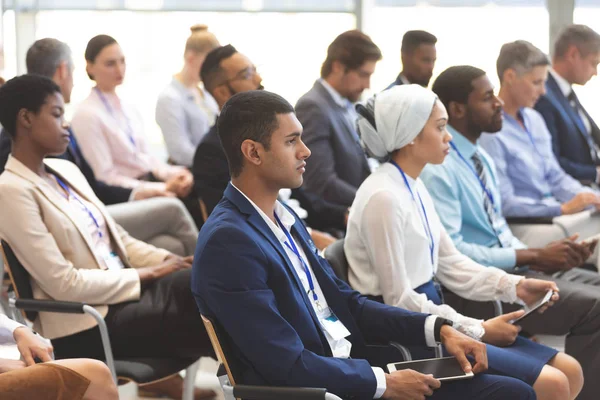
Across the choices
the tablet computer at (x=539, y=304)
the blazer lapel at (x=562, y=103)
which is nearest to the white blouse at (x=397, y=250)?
the tablet computer at (x=539, y=304)

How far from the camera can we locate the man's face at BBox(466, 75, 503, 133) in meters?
3.73

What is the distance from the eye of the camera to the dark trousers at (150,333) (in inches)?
123

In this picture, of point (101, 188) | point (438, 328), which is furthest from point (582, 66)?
point (438, 328)

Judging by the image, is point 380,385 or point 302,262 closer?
point 380,385

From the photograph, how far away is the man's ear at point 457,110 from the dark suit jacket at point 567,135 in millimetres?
1634

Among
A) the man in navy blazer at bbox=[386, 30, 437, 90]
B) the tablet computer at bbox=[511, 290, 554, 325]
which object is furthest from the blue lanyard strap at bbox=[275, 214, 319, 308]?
the man in navy blazer at bbox=[386, 30, 437, 90]

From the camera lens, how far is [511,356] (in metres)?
2.74

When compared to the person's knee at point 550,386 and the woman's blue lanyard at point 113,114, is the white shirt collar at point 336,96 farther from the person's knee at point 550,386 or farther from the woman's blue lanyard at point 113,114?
the person's knee at point 550,386

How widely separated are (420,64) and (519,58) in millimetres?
601

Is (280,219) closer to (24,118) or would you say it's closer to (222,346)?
(222,346)

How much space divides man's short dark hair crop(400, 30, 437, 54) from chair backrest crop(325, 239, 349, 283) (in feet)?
7.53

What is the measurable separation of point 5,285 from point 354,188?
1.67m

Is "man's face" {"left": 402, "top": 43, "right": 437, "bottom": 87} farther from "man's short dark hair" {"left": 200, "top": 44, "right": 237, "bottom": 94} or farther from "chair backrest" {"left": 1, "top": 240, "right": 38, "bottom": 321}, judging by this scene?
"chair backrest" {"left": 1, "top": 240, "right": 38, "bottom": 321}

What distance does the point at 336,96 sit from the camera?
4695mm
